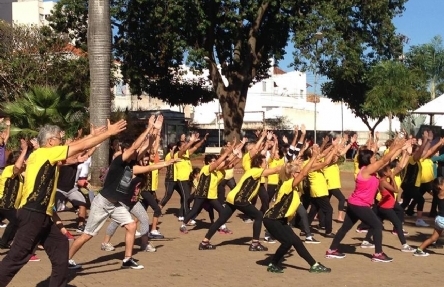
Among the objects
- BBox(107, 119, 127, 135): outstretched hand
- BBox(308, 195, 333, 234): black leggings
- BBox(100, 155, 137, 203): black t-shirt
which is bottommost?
BBox(308, 195, 333, 234): black leggings

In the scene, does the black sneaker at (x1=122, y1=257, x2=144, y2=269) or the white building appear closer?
the black sneaker at (x1=122, y1=257, x2=144, y2=269)

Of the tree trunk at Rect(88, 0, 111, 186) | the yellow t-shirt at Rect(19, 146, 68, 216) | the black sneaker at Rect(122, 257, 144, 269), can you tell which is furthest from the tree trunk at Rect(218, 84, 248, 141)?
the yellow t-shirt at Rect(19, 146, 68, 216)

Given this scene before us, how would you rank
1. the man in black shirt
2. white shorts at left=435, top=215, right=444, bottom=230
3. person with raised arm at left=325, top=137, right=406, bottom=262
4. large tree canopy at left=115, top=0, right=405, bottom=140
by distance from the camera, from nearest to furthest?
the man in black shirt, person with raised arm at left=325, top=137, right=406, bottom=262, white shorts at left=435, top=215, right=444, bottom=230, large tree canopy at left=115, top=0, right=405, bottom=140

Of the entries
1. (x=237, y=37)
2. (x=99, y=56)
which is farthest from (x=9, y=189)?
(x=237, y=37)

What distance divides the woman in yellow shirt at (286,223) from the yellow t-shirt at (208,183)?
2964 millimetres

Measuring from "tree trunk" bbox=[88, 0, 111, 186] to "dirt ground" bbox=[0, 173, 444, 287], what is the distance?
6.99m

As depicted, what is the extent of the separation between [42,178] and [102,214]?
2.14 m

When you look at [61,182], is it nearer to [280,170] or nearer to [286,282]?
[280,170]

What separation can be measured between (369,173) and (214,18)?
76.3ft

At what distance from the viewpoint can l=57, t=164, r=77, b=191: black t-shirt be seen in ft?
40.5

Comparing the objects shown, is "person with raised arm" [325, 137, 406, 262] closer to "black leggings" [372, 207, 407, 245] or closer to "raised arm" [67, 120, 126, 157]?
"black leggings" [372, 207, 407, 245]

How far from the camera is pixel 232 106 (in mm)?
34156

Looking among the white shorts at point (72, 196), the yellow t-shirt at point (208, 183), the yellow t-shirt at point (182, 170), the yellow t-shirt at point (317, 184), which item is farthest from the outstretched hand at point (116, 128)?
the yellow t-shirt at point (182, 170)

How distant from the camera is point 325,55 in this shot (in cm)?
3216
